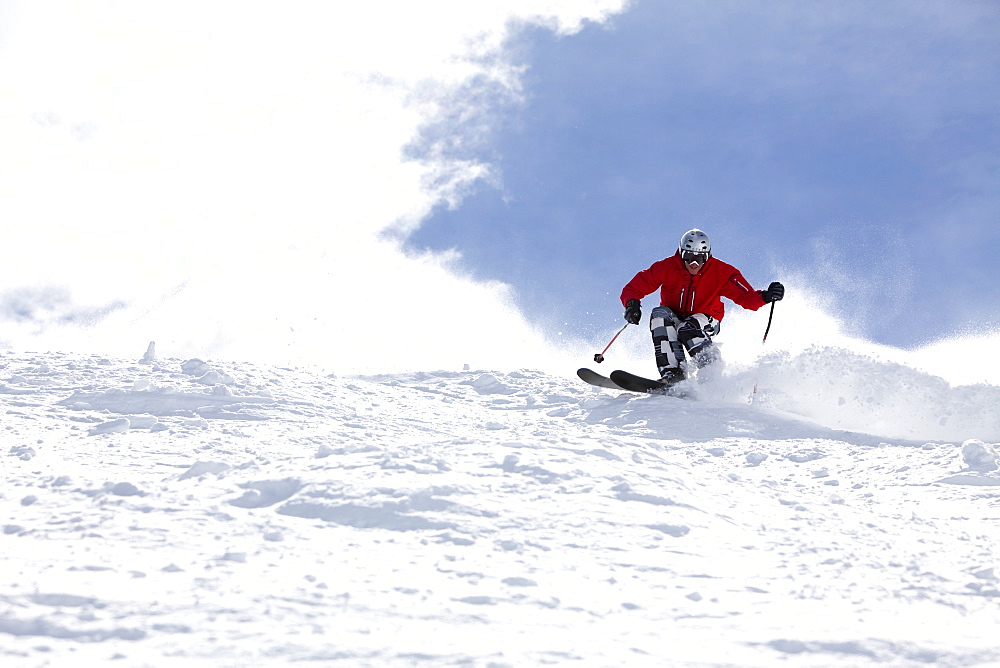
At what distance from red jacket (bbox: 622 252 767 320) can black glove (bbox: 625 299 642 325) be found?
347mm

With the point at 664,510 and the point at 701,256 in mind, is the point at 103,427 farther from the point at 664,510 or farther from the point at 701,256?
the point at 701,256

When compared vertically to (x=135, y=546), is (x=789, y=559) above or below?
above

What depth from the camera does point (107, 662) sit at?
2217 millimetres

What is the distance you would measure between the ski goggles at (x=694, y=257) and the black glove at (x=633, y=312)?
797 millimetres

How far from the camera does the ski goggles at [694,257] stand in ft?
29.8

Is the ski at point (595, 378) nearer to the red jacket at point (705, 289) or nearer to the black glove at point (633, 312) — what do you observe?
the black glove at point (633, 312)

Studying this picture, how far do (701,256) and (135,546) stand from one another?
7.45m

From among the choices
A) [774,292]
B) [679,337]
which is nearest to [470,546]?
[679,337]

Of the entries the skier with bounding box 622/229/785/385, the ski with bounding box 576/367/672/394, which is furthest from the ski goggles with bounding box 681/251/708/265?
the ski with bounding box 576/367/672/394

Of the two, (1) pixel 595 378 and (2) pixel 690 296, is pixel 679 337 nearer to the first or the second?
(2) pixel 690 296

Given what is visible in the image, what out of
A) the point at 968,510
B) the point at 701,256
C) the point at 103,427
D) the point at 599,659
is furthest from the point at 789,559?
the point at 701,256

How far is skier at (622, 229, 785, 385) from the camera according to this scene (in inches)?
351

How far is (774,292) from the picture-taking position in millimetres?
8961

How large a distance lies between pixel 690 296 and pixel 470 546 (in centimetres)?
660
